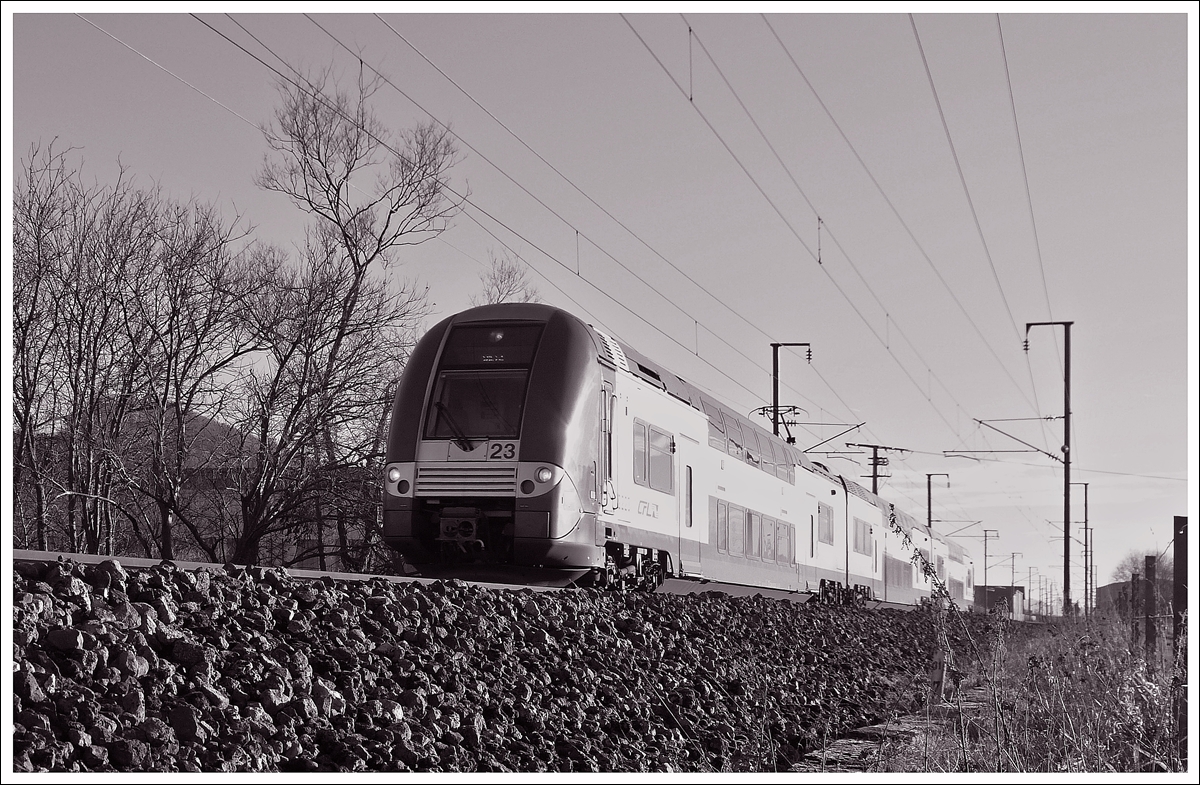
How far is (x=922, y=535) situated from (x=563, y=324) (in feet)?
74.0

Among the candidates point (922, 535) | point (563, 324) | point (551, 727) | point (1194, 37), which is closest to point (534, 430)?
point (563, 324)

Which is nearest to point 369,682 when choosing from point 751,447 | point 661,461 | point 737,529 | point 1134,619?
point 661,461

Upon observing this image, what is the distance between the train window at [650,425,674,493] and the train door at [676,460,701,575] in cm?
30

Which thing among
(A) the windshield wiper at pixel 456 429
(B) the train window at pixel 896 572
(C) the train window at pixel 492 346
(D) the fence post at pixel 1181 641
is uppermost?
(C) the train window at pixel 492 346

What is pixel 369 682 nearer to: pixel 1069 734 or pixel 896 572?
pixel 1069 734

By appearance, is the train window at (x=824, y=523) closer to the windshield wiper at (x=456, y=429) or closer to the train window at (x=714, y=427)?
the train window at (x=714, y=427)

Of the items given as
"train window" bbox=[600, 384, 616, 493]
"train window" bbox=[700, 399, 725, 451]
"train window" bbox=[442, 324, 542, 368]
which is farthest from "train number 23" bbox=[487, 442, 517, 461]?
"train window" bbox=[700, 399, 725, 451]

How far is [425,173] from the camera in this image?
77.5 feet

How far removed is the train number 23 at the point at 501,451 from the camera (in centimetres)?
1151

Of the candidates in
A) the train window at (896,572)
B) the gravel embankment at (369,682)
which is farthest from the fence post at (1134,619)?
the train window at (896,572)

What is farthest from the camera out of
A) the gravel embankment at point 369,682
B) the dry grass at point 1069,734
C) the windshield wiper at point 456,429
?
the windshield wiper at point 456,429

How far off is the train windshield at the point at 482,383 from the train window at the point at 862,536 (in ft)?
50.9

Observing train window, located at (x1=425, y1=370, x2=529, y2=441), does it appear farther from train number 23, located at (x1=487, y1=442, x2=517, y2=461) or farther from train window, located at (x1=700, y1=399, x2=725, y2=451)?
train window, located at (x1=700, y1=399, x2=725, y2=451)

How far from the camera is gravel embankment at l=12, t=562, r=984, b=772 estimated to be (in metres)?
4.63
